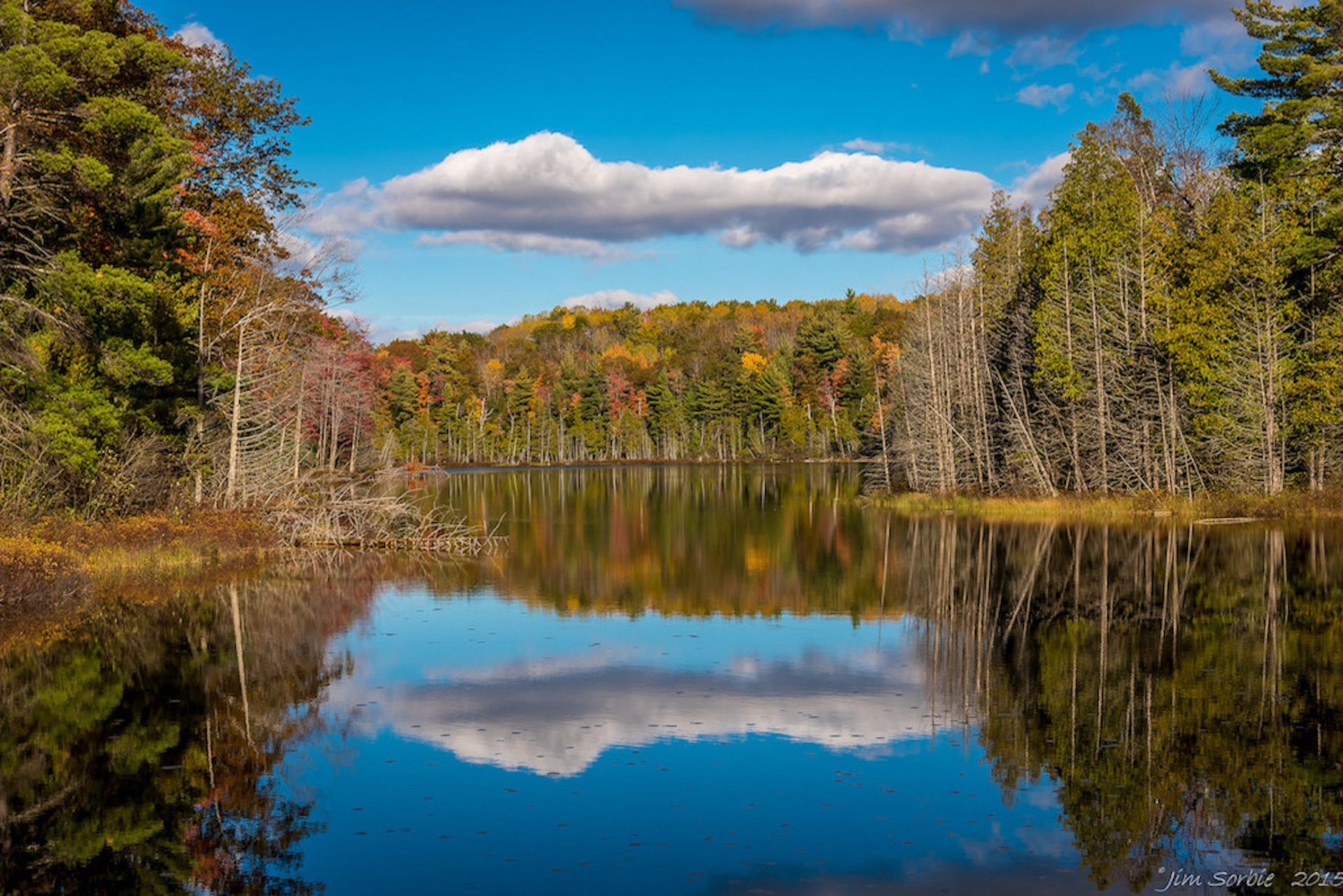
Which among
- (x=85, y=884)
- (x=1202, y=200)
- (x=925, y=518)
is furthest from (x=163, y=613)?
(x=1202, y=200)

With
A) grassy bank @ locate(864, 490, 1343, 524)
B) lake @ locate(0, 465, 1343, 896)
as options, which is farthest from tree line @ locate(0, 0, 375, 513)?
grassy bank @ locate(864, 490, 1343, 524)

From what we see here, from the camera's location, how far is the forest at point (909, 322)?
A: 24781mm

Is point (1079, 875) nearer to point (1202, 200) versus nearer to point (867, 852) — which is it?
point (867, 852)

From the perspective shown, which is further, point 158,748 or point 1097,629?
point 1097,629

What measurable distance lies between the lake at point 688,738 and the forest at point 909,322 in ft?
23.0

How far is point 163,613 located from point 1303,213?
42475 mm

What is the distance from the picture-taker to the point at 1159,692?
14.5 meters

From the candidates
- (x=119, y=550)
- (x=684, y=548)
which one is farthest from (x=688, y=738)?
(x=684, y=548)

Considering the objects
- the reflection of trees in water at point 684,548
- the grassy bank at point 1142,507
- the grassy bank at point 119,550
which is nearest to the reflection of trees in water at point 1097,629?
the reflection of trees in water at point 684,548

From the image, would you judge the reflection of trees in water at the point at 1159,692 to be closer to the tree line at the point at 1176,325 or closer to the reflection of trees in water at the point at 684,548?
the reflection of trees in water at the point at 684,548

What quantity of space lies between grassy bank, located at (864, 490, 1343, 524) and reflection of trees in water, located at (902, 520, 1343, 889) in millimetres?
11751

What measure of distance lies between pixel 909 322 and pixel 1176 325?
27.3 metres

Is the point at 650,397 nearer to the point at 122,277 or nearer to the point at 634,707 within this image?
the point at 122,277

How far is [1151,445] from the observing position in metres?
45.9
